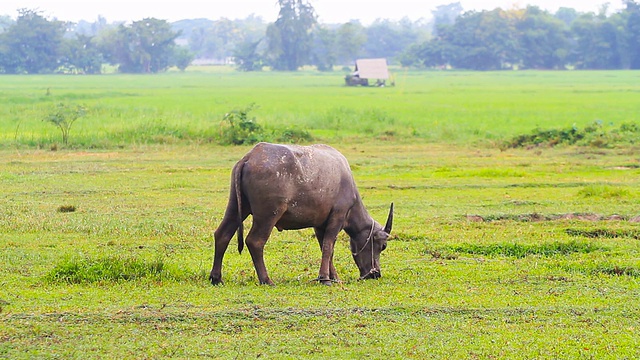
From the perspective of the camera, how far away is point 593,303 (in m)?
7.73

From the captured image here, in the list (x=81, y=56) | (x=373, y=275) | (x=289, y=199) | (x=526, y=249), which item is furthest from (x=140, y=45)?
(x=289, y=199)

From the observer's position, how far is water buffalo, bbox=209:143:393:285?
8320mm

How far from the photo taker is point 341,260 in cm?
1014

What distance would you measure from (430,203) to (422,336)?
26.6 feet

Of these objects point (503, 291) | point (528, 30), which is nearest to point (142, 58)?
point (528, 30)

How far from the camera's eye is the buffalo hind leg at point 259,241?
330 inches

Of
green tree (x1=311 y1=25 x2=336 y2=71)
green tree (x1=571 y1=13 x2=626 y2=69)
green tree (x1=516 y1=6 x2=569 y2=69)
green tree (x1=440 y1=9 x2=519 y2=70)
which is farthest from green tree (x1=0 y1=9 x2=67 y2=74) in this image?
green tree (x1=571 y1=13 x2=626 y2=69)

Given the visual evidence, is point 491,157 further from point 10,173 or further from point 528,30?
point 528,30

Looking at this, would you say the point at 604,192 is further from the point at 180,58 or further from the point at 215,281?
the point at 180,58

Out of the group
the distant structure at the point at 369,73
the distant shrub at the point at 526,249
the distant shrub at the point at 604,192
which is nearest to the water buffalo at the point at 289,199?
the distant shrub at the point at 526,249

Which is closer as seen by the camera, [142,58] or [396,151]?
[396,151]

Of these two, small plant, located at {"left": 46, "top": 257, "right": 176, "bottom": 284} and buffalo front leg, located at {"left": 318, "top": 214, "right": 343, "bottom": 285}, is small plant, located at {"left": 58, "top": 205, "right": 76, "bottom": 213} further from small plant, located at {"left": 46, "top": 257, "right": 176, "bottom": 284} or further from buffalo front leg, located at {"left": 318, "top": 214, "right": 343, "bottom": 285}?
buffalo front leg, located at {"left": 318, "top": 214, "right": 343, "bottom": 285}

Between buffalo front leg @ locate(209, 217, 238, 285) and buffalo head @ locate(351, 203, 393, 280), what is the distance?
140 centimetres

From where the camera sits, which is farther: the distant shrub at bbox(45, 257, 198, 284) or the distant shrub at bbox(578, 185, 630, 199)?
the distant shrub at bbox(578, 185, 630, 199)
